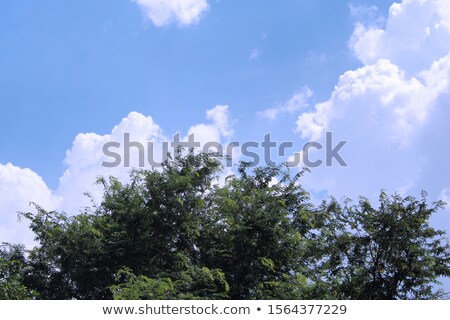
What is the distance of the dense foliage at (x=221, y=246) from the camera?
54.0 ft

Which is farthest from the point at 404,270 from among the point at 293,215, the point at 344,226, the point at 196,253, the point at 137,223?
the point at 137,223

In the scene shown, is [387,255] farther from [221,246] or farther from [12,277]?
[12,277]

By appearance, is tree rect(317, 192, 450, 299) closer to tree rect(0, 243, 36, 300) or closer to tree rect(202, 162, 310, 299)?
tree rect(202, 162, 310, 299)

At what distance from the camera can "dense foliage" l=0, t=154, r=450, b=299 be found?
1645cm

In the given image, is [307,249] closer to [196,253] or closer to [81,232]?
[196,253]

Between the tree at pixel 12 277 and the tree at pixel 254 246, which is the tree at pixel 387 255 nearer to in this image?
the tree at pixel 254 246

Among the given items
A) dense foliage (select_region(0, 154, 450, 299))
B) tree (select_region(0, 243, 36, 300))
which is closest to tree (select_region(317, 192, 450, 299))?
dense foliage (select_region(0, 154, 450, 299))

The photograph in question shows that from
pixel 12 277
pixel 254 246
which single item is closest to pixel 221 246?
pixel 254 246

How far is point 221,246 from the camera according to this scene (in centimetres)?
1753

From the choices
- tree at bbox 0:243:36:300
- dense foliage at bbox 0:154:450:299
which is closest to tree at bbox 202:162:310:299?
dense foliage at bbox 0:154:450:299

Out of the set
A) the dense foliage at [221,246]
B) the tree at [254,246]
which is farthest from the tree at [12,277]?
the tree at [254,246]

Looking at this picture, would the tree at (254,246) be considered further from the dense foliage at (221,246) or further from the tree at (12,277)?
the tree at (12,277)
